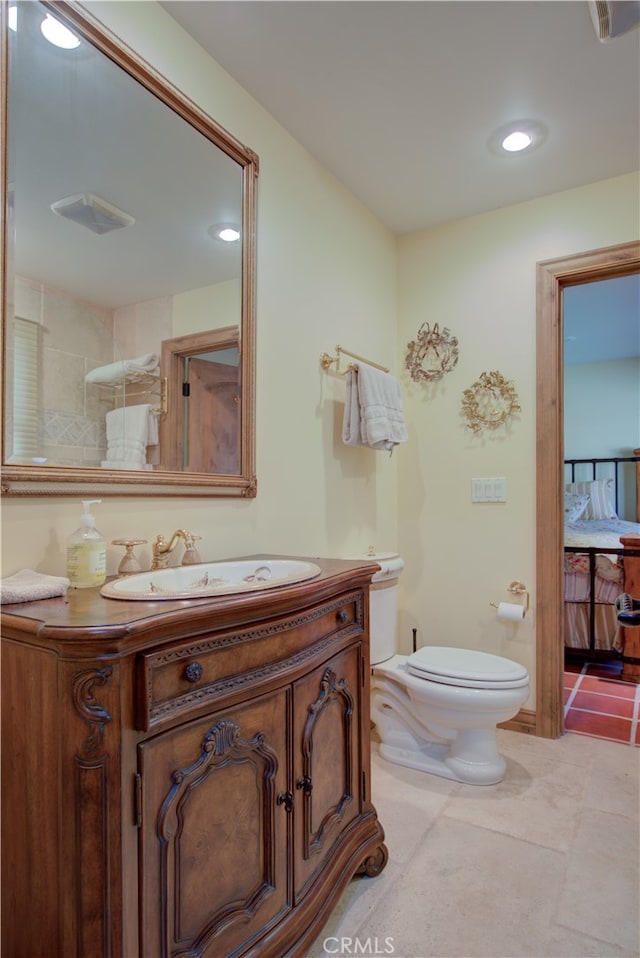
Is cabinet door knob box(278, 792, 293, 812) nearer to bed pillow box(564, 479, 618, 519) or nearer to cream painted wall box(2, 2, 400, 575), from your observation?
cream painted wall box(2, 2, 400, 575)

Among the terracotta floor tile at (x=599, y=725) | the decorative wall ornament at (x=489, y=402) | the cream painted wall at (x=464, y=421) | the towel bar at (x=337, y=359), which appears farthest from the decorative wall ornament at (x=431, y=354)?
the terracotta floor tile at (x=599, y=725)

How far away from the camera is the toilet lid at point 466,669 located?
6.21 feet

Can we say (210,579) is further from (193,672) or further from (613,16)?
(613,16)

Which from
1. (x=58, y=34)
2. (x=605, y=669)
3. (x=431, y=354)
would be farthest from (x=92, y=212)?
(x=605, y=669)

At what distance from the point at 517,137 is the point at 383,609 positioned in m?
→ 1.94

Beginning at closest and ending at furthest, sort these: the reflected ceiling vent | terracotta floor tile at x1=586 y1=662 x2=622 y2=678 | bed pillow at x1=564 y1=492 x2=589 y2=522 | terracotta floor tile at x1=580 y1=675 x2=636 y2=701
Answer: the reflected ceiling vent, terracotta floor tile at x1=580 y1=675 x2=636 y2=701, terracotta floor tile at x1=586 y1=662 x2=622 y2=678, bed pillow at x1=564 y1=492 x2=589 y2=522

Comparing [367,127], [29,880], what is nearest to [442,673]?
[29,880]

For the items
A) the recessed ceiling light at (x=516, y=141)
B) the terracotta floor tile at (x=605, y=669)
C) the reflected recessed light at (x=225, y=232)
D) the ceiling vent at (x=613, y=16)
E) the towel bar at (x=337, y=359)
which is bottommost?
the terracotta floor tile at (x=605, y=669)

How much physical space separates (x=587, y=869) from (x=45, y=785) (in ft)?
4.99

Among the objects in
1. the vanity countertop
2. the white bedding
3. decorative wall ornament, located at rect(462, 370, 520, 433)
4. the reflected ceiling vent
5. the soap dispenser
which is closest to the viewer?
the vanity countertop

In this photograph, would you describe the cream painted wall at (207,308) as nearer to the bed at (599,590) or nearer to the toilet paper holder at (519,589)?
the toilet paper holder at (519,589)

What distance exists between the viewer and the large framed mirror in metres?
1.13

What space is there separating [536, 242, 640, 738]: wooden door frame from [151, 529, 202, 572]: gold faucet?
165 cm

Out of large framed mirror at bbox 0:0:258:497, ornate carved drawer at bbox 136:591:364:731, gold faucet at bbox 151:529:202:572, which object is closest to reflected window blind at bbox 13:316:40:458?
large framed mirror at bbox 0:0:258:497
